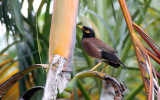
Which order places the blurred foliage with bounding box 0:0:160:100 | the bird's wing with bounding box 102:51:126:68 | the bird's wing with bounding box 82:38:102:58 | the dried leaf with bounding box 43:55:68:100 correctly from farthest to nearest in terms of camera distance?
the bird's wing with bounding box 82:38:102:58, the bird's wing with bounding box 102:51:126:68, the blurred foliage with bounding box 0:0:160:100, the dried leaf with bounding box 43:55:68:100

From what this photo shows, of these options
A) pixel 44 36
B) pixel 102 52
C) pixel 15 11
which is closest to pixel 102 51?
pixel 102 52

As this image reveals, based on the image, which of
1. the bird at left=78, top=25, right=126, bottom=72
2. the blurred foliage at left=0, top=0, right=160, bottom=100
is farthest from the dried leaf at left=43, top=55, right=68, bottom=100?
the bird at left=78, top=25, right=126, bottom=72

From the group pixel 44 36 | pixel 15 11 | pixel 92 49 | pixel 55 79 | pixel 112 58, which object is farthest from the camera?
pixel 44 36

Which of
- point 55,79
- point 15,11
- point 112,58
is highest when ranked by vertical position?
point 15,11

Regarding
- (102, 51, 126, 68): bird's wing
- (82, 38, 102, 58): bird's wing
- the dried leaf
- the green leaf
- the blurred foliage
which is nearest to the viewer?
the dried leaf

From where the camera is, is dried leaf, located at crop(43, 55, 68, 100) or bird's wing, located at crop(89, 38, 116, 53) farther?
bird's wing, located at crop(89, 38, 116, 53)

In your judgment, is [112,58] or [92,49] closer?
[112,58]

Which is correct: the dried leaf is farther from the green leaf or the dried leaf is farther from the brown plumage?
the brown plumage

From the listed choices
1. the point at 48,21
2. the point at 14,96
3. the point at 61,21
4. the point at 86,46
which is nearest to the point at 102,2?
the point at 48,21

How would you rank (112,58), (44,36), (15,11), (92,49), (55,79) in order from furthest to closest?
(44,36), (92,49), (112,58), (15,11), (55,79)

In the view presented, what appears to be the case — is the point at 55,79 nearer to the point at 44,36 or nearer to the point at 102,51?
the point at 102,51

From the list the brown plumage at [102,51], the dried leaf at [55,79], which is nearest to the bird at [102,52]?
the brown plumage at [102,51]

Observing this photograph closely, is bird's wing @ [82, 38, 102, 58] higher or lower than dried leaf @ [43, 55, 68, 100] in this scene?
lower

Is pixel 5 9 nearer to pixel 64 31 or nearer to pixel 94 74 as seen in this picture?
pixel 64 31
